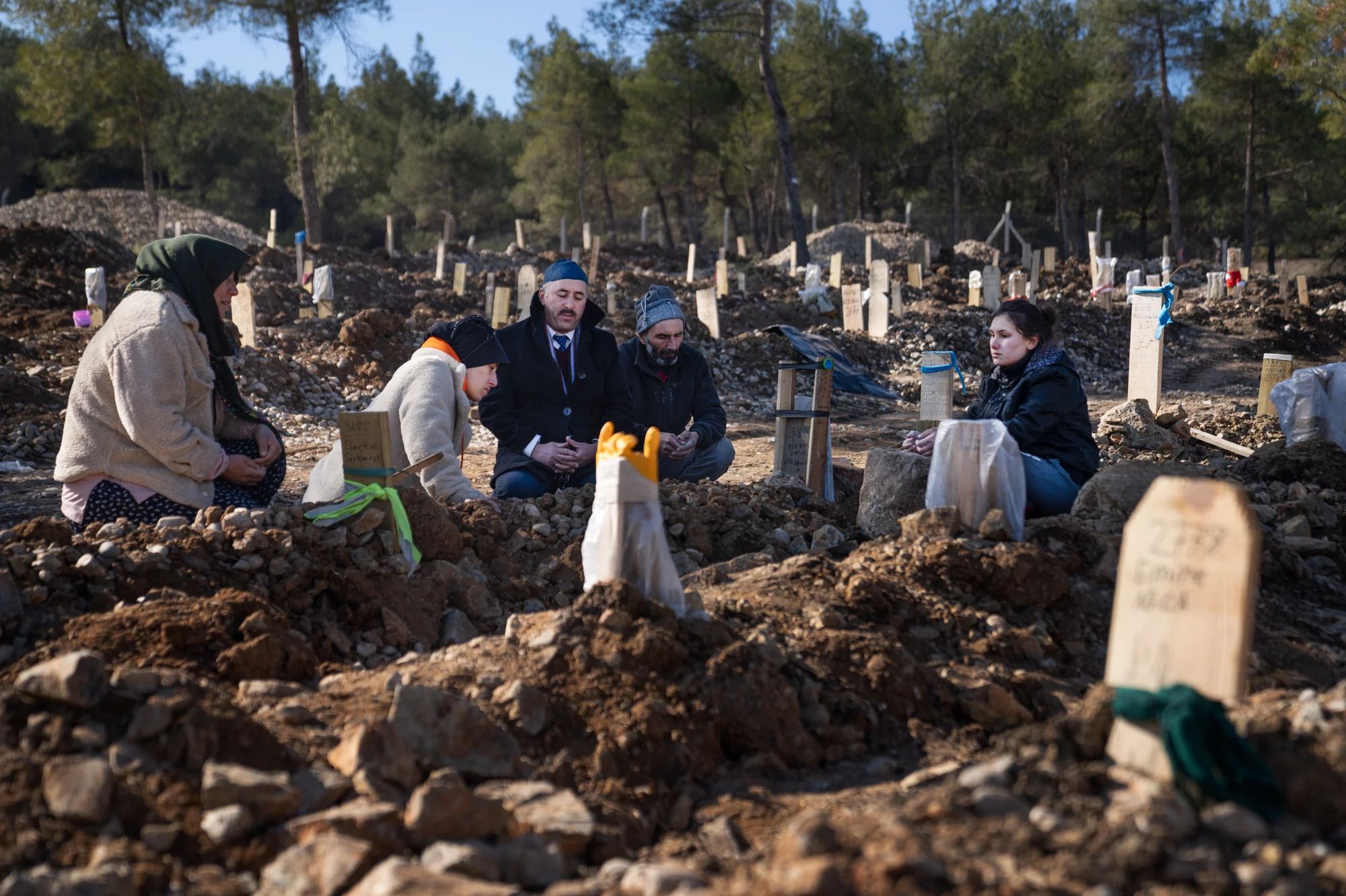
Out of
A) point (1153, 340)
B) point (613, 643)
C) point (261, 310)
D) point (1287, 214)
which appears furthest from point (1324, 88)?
point (613, 643)

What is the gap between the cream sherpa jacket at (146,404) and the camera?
4.25m

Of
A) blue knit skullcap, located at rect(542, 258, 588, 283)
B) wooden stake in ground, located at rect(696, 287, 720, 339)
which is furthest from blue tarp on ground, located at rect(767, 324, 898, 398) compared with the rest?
wooden stake in ground, located at rect(696, 287, 720, 339)

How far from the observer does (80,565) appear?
3.75 m

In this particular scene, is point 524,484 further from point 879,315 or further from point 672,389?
point 879,315

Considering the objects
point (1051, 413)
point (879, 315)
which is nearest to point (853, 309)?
point (879, 315)

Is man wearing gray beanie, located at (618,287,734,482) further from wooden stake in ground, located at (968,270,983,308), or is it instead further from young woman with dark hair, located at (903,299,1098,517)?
wooden stake in ground, located at (968,270,983,308)

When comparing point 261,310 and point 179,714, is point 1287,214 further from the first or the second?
point 179,714

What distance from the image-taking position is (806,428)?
6605mm

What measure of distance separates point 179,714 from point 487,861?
33.4 inches

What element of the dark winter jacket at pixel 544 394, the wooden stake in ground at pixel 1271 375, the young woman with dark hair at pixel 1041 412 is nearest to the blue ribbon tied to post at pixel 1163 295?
the wooden stake in ground at pixel 1271 375

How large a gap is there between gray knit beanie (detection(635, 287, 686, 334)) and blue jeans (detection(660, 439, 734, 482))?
0.81m

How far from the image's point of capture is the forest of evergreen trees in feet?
111

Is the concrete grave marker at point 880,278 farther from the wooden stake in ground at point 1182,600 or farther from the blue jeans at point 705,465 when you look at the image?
the wooden stake in ground at point 1182,600

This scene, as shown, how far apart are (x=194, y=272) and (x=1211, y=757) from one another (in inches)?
157
